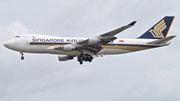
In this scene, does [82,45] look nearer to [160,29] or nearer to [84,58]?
[84,58]

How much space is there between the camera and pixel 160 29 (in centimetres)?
6184

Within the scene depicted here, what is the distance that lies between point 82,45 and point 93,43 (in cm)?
313

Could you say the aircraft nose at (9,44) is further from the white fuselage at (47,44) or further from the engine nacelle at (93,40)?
the engine nacelle at (93,40)

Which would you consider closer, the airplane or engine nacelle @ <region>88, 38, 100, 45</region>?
engine nacelle @ <region>88, 38, 100, 45</region>

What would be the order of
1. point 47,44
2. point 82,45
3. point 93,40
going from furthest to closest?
point 47,44
point 82,45
point 93,40

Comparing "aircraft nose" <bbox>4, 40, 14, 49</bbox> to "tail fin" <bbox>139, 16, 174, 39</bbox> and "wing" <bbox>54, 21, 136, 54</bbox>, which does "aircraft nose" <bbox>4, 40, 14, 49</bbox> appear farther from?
"tail fin" <bbox>139, 16, 174, 39</bbox>

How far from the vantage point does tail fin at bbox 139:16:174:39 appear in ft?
199

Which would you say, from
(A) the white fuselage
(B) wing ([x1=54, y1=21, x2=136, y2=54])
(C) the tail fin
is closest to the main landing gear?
(A) the white fuselage

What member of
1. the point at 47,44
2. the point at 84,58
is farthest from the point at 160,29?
the point at 47,44

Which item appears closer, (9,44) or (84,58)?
(9,44)

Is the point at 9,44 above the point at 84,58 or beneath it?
above

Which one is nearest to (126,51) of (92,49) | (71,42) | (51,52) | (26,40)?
(92,49)

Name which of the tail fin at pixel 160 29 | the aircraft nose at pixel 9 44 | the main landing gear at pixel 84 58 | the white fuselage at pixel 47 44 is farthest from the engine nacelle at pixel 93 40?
the aircraft nose at pixel 9 44

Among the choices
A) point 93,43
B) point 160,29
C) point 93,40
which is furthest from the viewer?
point 160,29
